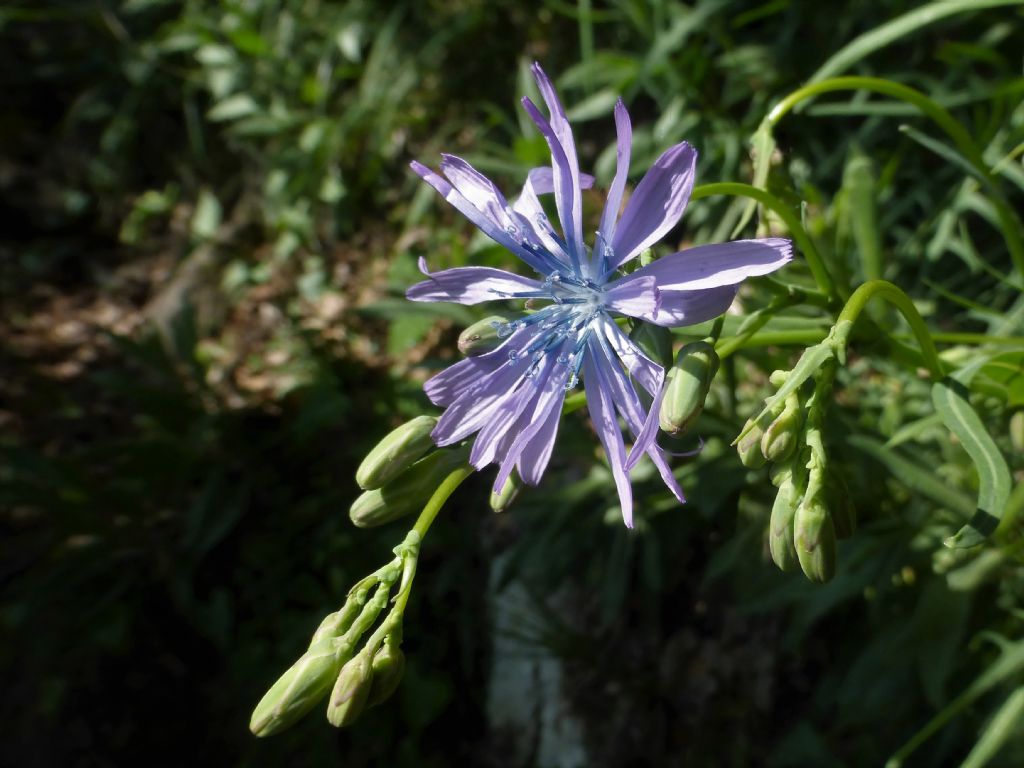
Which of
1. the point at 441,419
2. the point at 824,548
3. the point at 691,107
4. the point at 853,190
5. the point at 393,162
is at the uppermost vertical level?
the point at 393,162

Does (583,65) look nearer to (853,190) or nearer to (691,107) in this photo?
(691,107)

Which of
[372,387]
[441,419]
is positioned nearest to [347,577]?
[372,387]

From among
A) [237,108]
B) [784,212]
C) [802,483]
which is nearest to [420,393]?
[784,212]

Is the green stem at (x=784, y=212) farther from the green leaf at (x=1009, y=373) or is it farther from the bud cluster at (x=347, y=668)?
the bud cluster at (x=347, y=668)

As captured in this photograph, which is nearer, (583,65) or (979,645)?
(979,645)

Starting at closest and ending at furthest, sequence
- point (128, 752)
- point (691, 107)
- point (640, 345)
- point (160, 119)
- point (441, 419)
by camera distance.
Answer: point (640, 345) → point (441, 419) → point (691, 107) → point (128, 752) → point (160, 119)

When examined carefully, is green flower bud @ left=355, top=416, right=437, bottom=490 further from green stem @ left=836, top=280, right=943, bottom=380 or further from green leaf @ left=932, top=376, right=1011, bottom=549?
green leaf @ left=932, top=376, right=1011, bottom=549
